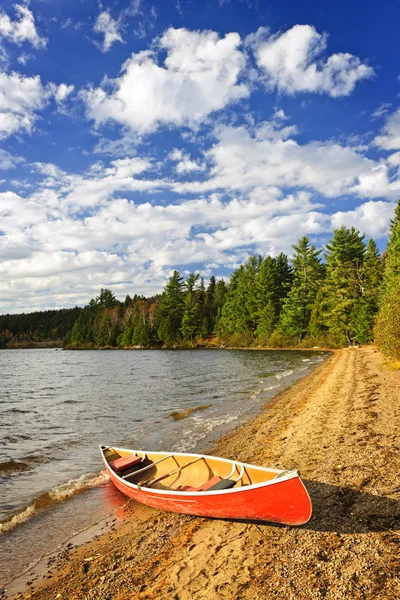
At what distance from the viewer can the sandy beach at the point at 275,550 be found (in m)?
5.08

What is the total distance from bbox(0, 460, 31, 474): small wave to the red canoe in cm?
345

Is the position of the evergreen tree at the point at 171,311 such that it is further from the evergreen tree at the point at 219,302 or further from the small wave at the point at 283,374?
the small wave at the point at 283,374

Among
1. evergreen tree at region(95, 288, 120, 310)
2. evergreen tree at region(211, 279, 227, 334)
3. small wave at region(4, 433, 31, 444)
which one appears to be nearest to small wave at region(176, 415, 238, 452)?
small wave at region(4, 433, 31, 444)

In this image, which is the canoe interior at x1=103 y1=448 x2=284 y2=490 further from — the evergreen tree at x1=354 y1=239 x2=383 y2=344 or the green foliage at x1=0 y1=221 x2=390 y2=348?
the evergreen tree at x1=354 y1=239 x2=383 y2=344

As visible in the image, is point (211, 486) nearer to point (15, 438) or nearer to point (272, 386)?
point (15, 438)

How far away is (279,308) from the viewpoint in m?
79.6

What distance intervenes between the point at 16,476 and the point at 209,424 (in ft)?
26.9

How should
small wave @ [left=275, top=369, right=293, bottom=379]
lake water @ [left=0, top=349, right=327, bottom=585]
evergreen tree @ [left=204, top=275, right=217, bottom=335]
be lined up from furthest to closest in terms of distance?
1. evergreen tree @ [left=204, top=275, right=217, bottom=335]
2. small wave @ [left=275, top=369, right=293, bottom=379]
3. lake water @ [left=0, top=349, right=327, bottom=585]

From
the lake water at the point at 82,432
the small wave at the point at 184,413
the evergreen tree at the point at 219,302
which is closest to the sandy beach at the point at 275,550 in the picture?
the lake water at the point at 82,432

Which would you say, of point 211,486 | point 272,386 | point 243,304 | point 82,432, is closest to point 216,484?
point 211,486

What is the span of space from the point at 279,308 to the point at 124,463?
71919mm

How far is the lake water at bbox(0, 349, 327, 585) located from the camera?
8734 mm

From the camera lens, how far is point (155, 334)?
101 m

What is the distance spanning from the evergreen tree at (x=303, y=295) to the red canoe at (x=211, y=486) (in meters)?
63.3
